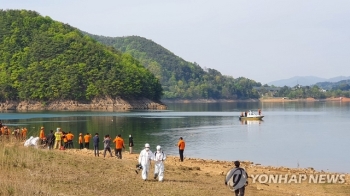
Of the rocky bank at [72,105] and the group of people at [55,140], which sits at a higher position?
the rocky bank at [72,105]

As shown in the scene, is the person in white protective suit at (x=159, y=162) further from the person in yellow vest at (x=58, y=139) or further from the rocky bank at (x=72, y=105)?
the rocky bank at (x=72, y=105)

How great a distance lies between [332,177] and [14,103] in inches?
5380

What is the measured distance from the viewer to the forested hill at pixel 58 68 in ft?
497

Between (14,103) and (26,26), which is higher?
(26,26)

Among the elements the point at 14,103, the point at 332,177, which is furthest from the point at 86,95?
the point at 332,177

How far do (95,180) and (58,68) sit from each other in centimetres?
14258

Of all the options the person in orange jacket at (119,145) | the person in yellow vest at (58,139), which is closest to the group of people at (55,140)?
the person in yellow vest at (58,139)

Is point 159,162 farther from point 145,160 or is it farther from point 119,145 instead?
point 119,145

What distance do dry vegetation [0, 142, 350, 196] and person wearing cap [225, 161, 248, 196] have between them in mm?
2795

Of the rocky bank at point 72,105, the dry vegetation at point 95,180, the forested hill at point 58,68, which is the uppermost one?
the forested hill at point 58,68

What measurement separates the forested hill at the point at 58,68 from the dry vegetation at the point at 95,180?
12888 cm

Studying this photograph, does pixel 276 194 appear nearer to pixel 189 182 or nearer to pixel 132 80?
pixel 189 182

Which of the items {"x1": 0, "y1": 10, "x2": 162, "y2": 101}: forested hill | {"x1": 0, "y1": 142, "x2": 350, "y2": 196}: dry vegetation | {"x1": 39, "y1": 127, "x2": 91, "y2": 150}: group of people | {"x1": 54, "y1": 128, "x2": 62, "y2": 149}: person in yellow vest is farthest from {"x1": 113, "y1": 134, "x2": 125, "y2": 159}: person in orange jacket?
{"x1": 0, "y1": 10, "x2": 162, "y2": 101}: forested hill

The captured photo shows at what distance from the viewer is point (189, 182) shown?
74.2 ft
